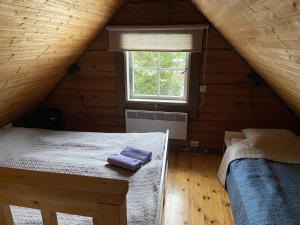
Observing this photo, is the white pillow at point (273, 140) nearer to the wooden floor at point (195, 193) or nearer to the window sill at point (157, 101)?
the wooden floor at point (195, 193)

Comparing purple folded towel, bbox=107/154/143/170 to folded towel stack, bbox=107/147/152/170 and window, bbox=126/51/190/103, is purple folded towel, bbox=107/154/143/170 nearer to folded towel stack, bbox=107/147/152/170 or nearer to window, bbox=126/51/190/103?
folded towel stack, bbox=107/147/152/170

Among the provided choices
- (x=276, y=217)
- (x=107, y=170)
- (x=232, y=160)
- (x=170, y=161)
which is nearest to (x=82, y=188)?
(x=107, y=170)

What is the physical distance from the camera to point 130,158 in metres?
2.08

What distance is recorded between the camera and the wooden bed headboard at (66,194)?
0.87 m

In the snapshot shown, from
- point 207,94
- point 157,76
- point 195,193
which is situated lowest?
point 195,193

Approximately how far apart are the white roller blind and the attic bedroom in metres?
0.01

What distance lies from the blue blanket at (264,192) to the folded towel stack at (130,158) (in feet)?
2.70

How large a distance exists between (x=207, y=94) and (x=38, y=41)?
Answer: 2.11m

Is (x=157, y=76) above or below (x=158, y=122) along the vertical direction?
above

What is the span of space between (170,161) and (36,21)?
2276 millimetres

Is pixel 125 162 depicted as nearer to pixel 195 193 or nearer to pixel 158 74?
pixel 195 193

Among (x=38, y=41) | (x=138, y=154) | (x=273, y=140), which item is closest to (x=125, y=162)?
(x=138, y=154)

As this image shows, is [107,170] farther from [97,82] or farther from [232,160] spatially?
[97,82]

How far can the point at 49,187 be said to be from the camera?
2.99 feet
